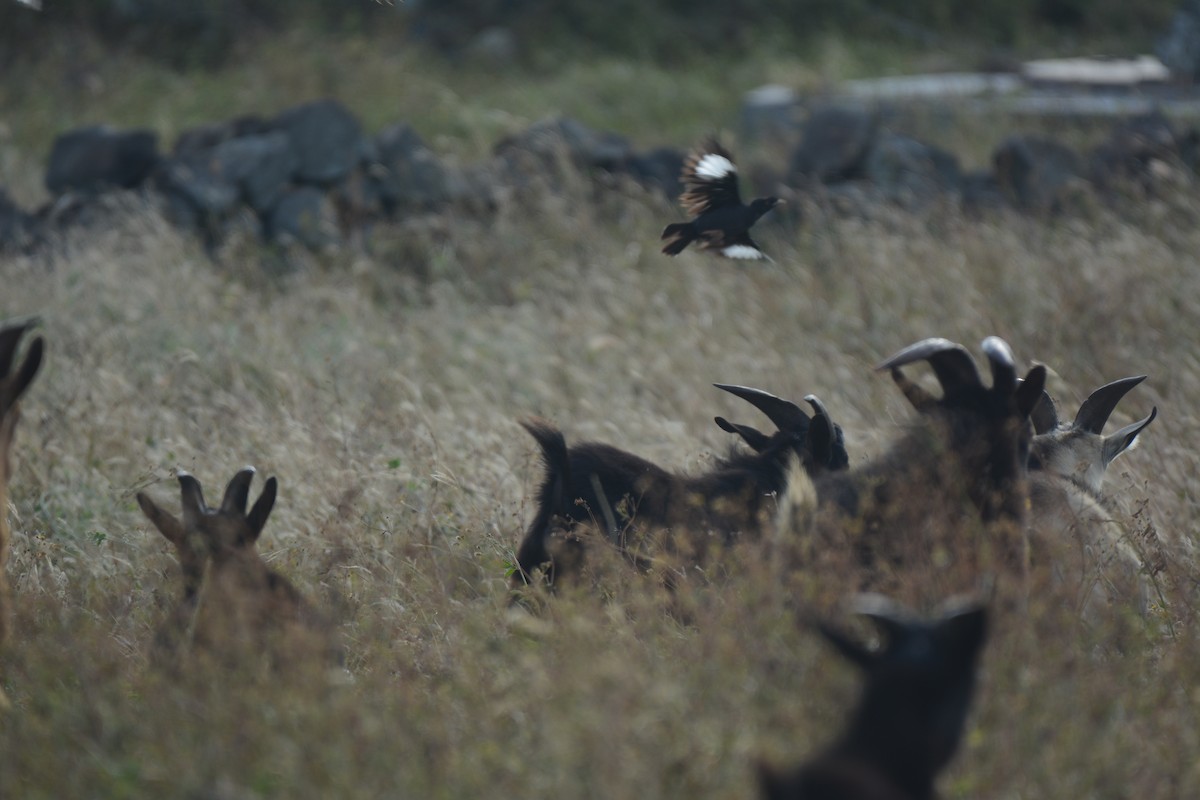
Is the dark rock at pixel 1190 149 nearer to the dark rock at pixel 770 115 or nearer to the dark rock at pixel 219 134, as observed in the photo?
the dark rock at pixel 770 115

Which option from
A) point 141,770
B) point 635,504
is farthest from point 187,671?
point 635,504

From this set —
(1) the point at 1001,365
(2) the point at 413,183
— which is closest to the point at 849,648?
(1) the point at 1001,365

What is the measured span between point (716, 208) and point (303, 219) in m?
5.99

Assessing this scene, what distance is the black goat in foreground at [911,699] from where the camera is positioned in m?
2.77

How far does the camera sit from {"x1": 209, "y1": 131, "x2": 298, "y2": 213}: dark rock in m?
11.0

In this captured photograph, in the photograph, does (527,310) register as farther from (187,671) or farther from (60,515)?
(187,671)

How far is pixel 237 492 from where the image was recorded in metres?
4.67

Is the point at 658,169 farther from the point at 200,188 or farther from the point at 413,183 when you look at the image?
the point at 200,188

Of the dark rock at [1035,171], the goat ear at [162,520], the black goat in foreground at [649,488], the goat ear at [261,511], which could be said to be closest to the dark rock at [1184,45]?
the dark rock at [1035,171]

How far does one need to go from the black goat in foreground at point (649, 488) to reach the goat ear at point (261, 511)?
37.8 inches

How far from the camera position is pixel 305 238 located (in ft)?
35.2

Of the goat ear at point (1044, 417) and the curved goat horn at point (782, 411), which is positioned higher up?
the curved goat horn at point (782, 411)

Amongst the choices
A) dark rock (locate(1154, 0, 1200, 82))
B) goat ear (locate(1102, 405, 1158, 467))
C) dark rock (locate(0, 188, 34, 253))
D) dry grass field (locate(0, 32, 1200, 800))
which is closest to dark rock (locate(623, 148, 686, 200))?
dry grass field (locate(0, 32, 1200, 800))

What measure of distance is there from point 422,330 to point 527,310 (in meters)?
0.77
